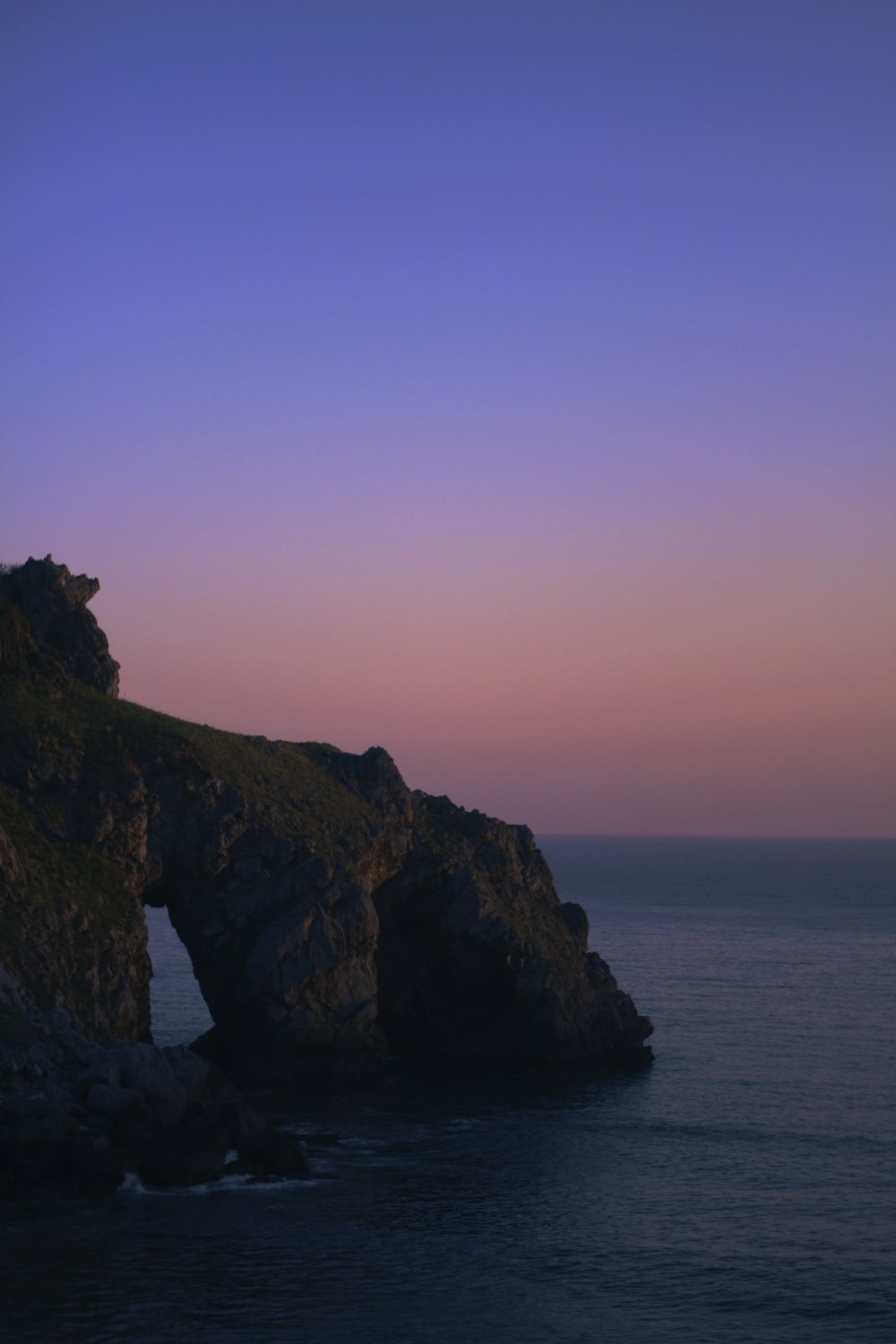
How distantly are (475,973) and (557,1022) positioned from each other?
545cm

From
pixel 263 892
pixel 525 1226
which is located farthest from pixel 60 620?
pixel 525 1226

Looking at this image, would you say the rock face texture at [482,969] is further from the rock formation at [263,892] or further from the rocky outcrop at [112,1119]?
the rocky outcrop at [112,1119]

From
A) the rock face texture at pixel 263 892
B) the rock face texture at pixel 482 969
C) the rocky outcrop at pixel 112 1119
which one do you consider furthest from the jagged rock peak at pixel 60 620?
the rocky outcrop at pixel 112 1119

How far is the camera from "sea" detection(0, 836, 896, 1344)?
118 ft

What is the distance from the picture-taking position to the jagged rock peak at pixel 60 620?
74062mm

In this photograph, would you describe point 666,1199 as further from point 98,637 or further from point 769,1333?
point 98,637

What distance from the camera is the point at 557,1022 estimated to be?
7450 cm

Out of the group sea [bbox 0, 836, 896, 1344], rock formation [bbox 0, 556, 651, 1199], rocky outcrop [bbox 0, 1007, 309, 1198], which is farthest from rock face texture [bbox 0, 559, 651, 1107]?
rocky outcrop [bbox 0, 1007, 309, 1198]

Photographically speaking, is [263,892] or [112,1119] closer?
[112,1119]

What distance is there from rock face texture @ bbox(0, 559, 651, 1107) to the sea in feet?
15.2

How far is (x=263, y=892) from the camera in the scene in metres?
67.6

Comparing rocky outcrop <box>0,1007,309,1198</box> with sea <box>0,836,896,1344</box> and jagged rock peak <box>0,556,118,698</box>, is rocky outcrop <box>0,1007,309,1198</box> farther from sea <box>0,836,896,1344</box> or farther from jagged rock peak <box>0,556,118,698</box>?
jagged rock peak <box>0,556,118,698</box>

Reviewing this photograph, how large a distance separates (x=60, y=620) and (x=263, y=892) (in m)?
20.6

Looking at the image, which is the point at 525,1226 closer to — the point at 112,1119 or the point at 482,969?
the point at 112,1119
